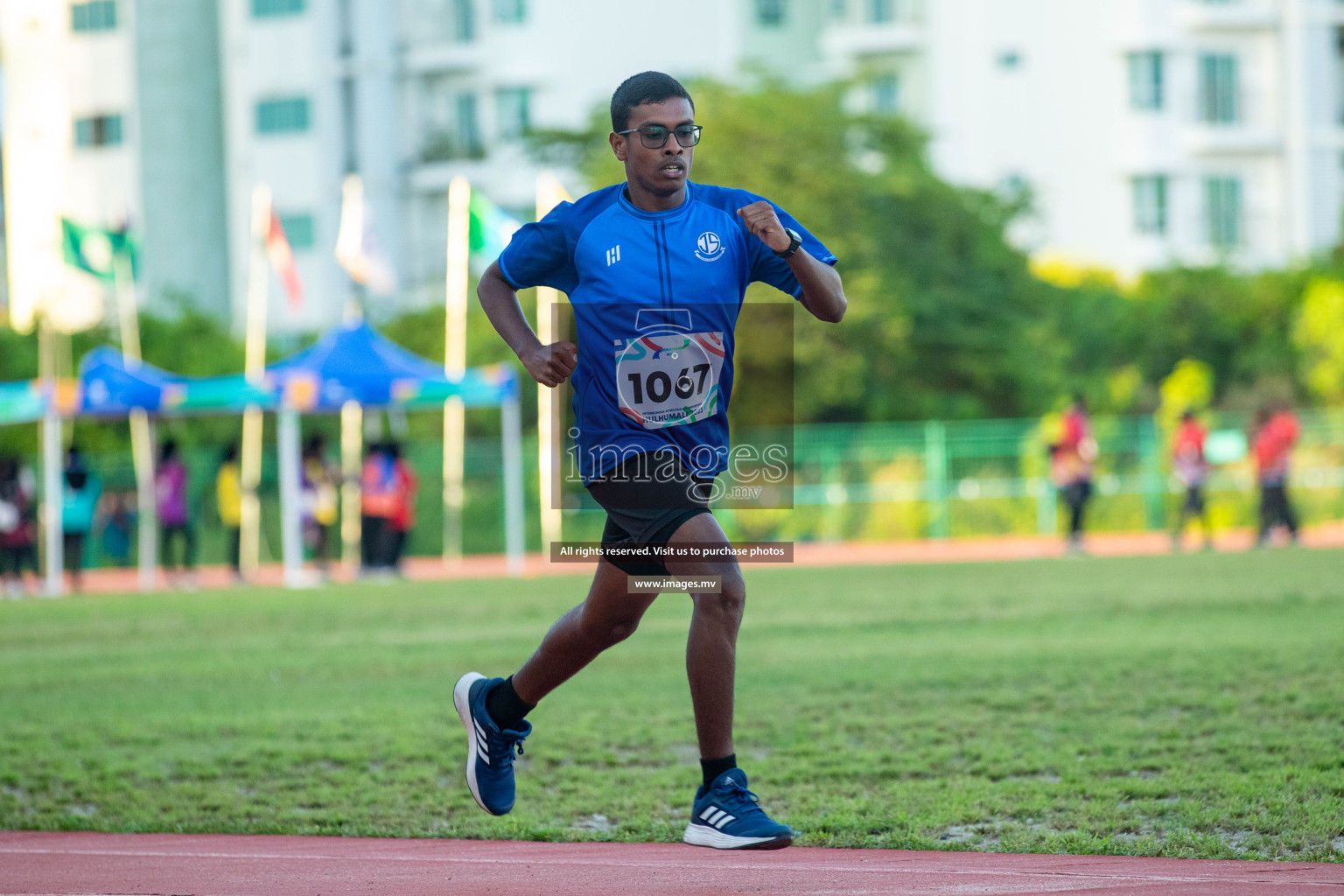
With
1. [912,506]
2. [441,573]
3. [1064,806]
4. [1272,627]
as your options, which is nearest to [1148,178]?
[912,506]

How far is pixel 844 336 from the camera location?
3466 centimetres

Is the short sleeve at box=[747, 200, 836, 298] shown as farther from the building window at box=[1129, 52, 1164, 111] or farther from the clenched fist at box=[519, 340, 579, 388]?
the building window at box=[1129, 52, 1164, 111]

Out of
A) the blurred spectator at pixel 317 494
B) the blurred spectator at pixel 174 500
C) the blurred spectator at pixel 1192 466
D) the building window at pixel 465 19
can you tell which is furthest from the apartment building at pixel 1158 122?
the blurred spectator at pixel 174 500

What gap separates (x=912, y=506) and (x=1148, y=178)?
71.4 feet

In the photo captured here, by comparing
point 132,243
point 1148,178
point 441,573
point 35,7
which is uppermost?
point 35,7

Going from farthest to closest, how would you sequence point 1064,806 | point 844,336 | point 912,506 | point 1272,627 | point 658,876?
point 844,336
point 912,506
point 1272,627
point 1064,806
point 658,876

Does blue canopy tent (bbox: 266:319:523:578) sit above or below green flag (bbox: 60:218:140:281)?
below

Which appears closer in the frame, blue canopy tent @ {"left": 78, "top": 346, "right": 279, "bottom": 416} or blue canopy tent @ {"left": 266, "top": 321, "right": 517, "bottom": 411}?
blue canopy tent @ {"left": 266, "top": 321, "right": 517, "bottom": 411}

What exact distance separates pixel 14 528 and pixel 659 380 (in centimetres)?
2023

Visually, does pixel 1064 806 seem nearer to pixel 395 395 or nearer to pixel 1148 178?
pixel 395 395

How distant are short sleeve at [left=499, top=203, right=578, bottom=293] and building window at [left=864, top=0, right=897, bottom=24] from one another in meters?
47.5

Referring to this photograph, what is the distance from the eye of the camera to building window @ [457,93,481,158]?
4925cm

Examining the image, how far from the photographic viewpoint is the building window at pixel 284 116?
4881 centimetres

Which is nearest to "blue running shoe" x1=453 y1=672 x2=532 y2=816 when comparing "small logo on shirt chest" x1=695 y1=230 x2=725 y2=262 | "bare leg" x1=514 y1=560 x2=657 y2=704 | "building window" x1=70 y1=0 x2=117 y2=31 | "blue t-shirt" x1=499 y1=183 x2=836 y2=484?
"bare leg" x1=514 y1=560 x2=657 y2=704
